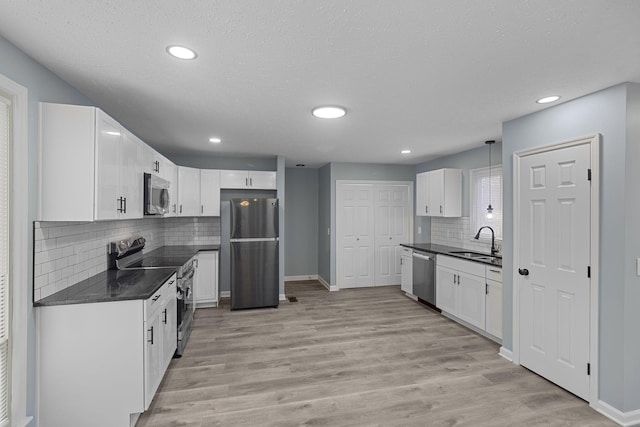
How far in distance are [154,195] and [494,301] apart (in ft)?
12.9

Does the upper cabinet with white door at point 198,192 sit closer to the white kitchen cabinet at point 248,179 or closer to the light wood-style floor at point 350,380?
the white kitchen cabinet at point 248,179

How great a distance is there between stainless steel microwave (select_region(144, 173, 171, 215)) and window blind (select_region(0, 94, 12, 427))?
1238 millimetres

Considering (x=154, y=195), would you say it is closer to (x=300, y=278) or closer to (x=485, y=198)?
(x=300, y=278)

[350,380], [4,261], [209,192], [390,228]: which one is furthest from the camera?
[390,228]

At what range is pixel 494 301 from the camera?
137 inches

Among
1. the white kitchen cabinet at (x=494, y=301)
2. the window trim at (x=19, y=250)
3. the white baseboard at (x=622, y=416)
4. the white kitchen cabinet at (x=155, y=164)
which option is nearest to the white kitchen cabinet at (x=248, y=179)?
the white kitchen cabinet at (x=155, y=164)

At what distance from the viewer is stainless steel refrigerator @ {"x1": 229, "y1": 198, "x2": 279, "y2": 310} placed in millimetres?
4621

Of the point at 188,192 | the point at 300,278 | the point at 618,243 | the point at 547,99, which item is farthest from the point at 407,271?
the point at 188,192

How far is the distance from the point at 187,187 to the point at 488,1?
14.4 ft

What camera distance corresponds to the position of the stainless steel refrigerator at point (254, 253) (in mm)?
4621

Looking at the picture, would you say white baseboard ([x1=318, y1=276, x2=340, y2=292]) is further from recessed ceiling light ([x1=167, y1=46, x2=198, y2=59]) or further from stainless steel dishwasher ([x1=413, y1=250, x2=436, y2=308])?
recessed ceiling light ([x1=167, y1=46, x2=198, y2=59])

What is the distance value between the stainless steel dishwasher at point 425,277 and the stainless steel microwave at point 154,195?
375cm

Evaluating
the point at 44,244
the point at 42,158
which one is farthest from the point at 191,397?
the point at 42,158

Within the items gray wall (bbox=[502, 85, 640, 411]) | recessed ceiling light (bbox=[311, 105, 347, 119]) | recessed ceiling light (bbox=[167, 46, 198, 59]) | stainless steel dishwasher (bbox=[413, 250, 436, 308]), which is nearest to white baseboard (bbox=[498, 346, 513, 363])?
gray wall (bbox=[502, 85, 640, 411])
